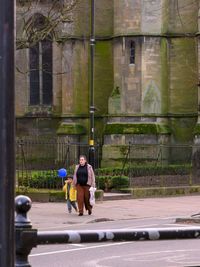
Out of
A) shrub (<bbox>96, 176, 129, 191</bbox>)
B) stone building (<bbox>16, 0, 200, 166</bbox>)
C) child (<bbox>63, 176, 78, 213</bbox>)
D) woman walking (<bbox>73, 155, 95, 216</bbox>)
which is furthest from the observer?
stone building (<bbox>16, 0, 200, 166</bbox>)

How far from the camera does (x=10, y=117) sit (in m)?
3.38

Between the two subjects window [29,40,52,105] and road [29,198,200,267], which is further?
window [29,40,52,105]

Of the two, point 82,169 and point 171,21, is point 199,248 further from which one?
point 171,21

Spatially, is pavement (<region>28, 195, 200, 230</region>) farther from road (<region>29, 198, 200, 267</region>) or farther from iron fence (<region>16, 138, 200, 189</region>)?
road (<region>29, 198, 200, 267</region>)

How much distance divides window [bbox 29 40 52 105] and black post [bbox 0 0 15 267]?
115 feet

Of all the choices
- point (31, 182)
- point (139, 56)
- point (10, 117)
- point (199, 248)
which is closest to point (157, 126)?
point (139, 56)

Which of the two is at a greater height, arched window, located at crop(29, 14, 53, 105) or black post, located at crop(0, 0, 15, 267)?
arched window, located at crop(29, 14, 53, 105)

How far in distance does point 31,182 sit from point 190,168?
8150 mm

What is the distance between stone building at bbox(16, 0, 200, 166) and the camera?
34.6m

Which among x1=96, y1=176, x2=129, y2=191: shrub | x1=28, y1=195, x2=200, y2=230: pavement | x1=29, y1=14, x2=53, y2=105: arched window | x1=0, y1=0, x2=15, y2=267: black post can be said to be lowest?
x1=28, y1=195, x2=200, y2=230: pavement

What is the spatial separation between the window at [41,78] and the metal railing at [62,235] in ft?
114

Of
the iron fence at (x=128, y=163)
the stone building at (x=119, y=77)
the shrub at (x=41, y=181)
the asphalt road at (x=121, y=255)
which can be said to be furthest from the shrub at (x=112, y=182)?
the asphalt road at (x=121, y=255)

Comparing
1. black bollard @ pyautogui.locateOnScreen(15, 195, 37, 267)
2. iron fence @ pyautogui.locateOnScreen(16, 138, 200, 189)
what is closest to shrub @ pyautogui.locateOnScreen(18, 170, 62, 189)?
iron fence @ pyautogui.locateOnScreen(16, 138, 200, 189)

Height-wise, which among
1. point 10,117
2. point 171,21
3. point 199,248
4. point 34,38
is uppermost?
point 171,21
